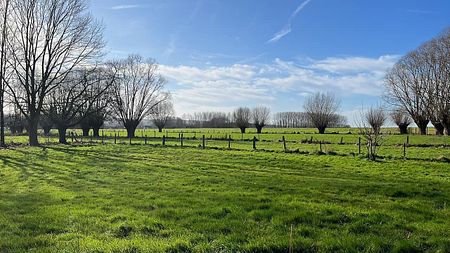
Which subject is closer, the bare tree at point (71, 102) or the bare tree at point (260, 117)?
the bare tree at point (71, 102)

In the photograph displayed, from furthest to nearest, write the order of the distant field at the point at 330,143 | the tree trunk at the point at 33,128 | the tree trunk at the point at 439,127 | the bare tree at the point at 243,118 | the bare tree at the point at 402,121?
the bare tree at the point at 243,118, the bare tree at the point at 402,121, the tree trunk at the point at 439,127, the tree trunk at the point at 33,128, the distant field at the point at 330,143

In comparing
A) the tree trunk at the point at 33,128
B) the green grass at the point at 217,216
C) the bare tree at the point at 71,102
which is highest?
the bare tree at the point at 71,102

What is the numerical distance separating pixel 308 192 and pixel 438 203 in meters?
3.65

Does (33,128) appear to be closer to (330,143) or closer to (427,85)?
(330,143)

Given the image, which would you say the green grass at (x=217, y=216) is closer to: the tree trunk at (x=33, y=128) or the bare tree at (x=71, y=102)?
the tree trunk at (x=33, y=128)

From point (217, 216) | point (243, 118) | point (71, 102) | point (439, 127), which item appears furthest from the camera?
point (243, 118)

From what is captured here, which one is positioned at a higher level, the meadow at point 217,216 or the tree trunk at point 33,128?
the tree trunk at point 33,128

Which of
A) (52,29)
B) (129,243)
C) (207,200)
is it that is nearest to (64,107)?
(52,29)

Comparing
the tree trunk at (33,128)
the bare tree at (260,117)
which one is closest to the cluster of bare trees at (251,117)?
the bare tree at (260,117)

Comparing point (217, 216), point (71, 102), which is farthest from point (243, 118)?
point (217, 216)

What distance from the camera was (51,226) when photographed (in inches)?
283

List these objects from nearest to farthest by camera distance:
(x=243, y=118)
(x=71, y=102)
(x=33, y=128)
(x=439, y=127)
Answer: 1. (x=33, y=128)
2. (x=71, y=102)
3. (x=439, y=127)
4. (x=243, y=118)

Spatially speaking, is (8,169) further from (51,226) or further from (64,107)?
(64,107)

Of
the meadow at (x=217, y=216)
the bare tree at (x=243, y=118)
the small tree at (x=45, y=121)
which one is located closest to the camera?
the meadow at (x=217, y=216)
